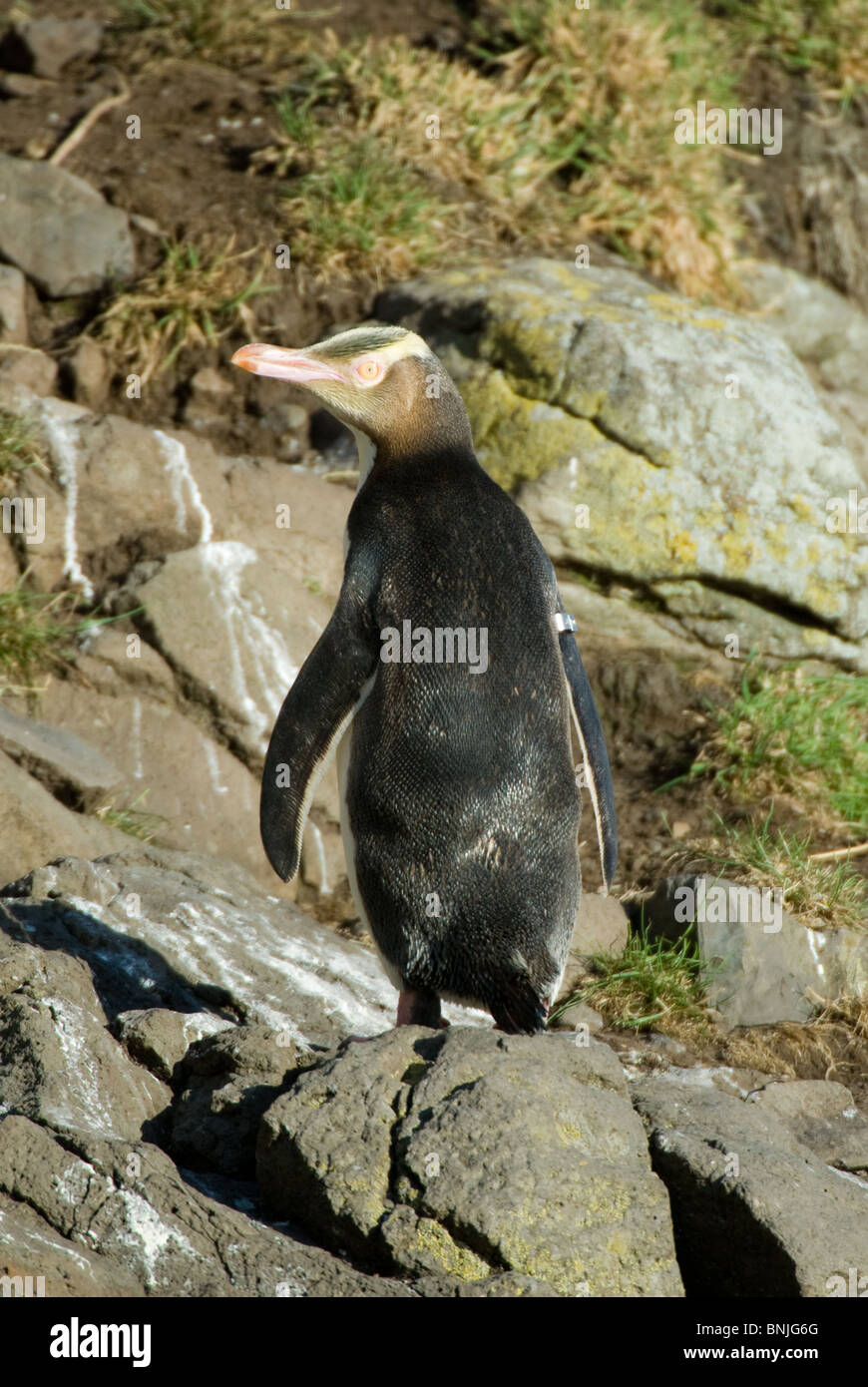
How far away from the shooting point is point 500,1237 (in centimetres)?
271

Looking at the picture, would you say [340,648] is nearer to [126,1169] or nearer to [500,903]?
[500,903]

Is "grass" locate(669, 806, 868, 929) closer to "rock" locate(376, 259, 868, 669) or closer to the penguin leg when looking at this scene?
"rock" locate(376, 259, 868, 669)

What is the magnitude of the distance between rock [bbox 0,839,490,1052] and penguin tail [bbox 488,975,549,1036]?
68cm

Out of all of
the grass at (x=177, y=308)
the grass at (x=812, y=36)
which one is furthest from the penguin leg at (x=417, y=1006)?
the grass at (x=812, y=36)

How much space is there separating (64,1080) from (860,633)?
4524mm

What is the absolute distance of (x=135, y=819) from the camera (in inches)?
206

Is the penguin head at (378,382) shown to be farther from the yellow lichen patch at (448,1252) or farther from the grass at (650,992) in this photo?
the yellow lichen patch at (448,1252)

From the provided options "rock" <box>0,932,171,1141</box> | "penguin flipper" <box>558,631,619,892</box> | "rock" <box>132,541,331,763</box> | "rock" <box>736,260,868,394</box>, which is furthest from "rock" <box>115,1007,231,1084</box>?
"rock" <box>736,260,868,394</box>

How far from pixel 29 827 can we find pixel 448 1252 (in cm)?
238

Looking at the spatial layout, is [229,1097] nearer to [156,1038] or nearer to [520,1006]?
[156,1038]

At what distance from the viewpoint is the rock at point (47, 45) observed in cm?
812

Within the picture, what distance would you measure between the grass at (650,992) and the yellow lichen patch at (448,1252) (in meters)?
2.13

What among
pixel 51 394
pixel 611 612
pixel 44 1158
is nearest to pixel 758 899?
pixel 611 612

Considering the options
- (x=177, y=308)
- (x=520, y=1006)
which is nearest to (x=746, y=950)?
(x=520, y=1006)
